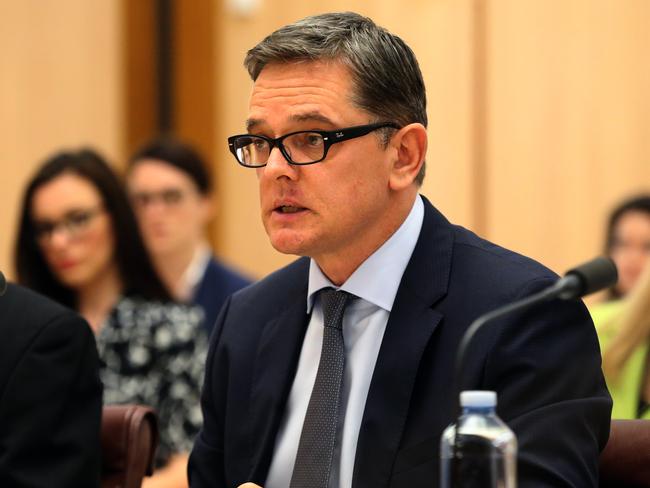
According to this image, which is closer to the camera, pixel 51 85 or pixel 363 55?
pixel 363 55

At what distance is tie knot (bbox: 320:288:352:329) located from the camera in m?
2.21

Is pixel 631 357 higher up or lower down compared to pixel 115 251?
lower down

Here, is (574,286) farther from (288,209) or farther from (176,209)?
(176,209)

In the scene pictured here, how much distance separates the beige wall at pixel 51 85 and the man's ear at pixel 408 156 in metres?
3.88

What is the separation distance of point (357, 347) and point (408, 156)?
0.39 meters

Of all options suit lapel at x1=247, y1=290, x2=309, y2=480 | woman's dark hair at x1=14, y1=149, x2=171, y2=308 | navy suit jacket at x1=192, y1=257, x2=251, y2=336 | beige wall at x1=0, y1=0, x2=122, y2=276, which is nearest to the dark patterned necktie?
suit lapel at x1=247, y1=290, x2=309, y2=480

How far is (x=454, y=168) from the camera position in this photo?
17.7ft

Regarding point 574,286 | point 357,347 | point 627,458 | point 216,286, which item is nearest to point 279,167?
point 357,347

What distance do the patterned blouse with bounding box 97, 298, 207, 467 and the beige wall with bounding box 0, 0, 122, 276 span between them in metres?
2.17

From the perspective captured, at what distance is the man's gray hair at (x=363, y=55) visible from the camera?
2.14 metres

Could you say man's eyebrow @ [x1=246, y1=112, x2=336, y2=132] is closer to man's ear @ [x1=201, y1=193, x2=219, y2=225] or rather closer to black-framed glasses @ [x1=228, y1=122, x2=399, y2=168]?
black-framed glasses @ [x1=228, y1=122, x2=399, y2=168]

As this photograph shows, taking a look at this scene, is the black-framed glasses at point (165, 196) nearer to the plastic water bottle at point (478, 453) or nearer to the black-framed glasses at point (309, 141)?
the black-framed glasses at point (309, 141)

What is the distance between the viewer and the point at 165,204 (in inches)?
202

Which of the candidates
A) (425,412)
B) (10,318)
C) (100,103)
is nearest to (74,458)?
(10,318)
